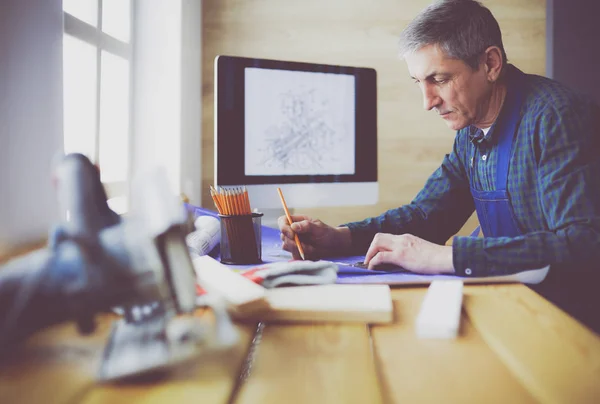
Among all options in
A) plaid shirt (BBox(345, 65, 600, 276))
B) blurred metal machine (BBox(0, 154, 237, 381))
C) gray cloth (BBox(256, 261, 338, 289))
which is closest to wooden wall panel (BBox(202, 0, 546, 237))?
plaid shirt (BBox(345, 65, 600, 276))

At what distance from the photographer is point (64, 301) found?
1.42 ft

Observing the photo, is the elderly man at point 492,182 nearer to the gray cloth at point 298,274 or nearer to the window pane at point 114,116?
the gray cloth at point 298,274

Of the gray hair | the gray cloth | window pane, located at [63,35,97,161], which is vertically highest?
the gray hair

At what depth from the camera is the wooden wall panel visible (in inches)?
101

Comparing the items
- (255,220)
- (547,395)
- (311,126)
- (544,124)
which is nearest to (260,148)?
(311,126)

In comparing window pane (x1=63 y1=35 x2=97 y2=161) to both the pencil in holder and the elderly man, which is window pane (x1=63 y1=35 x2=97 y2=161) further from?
the elderly man

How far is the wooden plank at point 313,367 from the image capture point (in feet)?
1.53

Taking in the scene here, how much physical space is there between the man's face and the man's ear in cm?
2

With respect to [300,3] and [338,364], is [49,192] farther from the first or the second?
[300,3]

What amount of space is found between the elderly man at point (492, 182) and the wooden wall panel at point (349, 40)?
1.00m

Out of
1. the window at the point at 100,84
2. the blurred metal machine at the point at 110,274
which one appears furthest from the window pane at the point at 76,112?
the blurred metal machine at the point at 110,274

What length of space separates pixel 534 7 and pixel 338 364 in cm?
257

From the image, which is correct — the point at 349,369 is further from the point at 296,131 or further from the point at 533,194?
the point at 296,131

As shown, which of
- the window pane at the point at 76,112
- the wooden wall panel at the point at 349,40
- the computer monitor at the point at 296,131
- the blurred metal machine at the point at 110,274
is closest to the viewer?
the blurred metal machine at the point at 110,274
